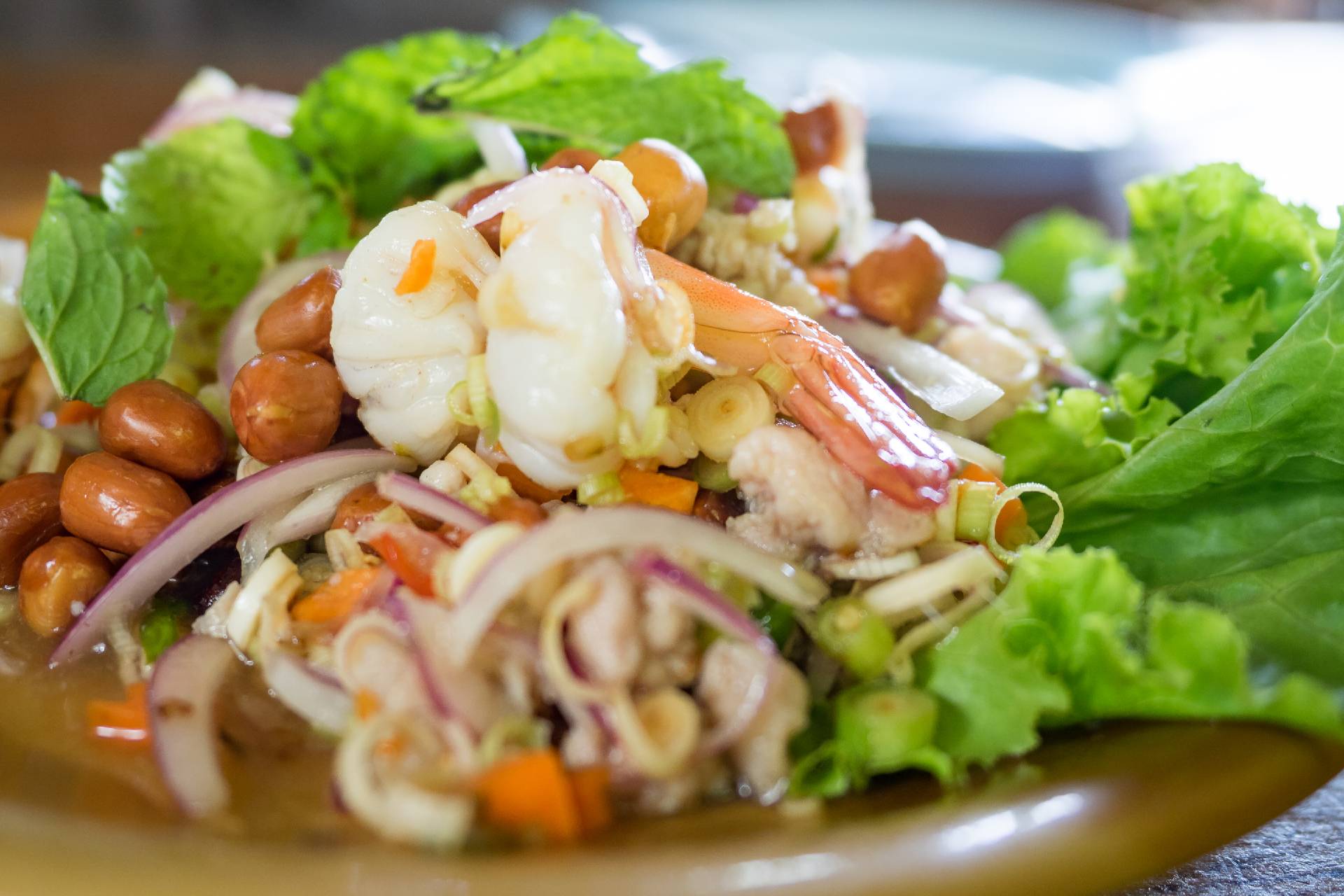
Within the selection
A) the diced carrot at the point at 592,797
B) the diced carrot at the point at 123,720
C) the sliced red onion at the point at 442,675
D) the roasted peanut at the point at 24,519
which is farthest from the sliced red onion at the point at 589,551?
the roasted peanut at the point at 24,519

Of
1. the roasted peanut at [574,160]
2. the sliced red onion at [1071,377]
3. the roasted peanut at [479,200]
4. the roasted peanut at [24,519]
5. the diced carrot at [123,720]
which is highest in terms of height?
the roasted peanut at [574,160]

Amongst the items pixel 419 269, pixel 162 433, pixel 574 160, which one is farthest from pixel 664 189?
pixel 162 433

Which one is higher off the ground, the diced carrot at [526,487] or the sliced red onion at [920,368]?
the sliced red onion at [920,368]

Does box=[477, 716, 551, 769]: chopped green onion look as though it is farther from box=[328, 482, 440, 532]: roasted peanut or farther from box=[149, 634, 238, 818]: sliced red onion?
box=[328, 482, 440, 532]: roasted peanut

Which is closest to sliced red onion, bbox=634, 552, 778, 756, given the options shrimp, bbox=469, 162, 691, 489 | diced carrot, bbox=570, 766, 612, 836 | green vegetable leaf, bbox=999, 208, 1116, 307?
diced carrot, bbox=570, 766, 612, 836

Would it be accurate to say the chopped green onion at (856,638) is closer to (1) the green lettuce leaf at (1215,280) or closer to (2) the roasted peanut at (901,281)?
(2) the roasted peanut at (901,281)

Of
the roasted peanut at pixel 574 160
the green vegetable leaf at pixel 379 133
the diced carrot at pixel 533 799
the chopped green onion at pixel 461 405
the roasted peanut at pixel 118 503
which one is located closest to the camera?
the diced carrot at pixel 533 799
